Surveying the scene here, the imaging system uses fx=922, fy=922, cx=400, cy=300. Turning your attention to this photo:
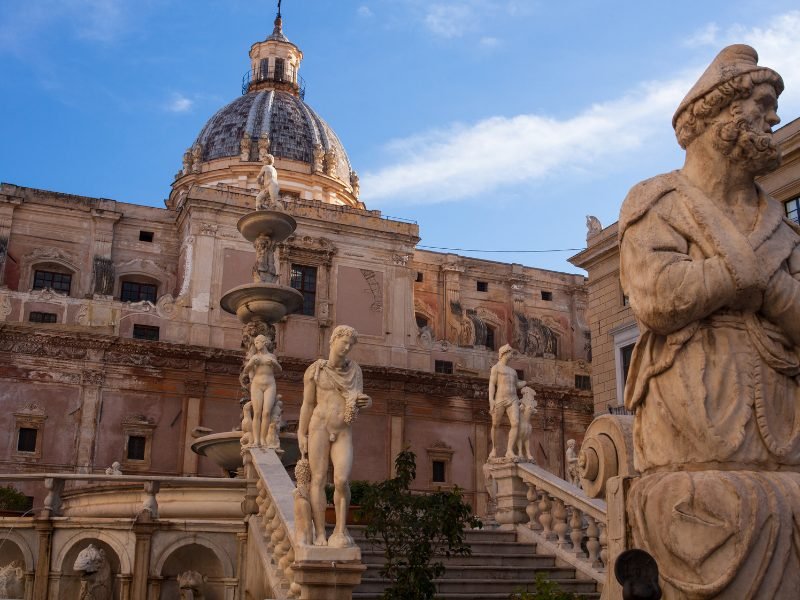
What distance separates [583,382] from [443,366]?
635cm

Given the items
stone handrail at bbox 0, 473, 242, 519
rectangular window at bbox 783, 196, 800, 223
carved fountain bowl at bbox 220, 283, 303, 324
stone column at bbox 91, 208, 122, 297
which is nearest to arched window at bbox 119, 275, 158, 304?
stone column at bbox 91, 208, 122, 297

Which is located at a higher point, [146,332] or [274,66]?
[274,66]

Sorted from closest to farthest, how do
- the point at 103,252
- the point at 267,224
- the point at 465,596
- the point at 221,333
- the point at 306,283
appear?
the point at 465,596, the point at 267,224, the point at 221,333, the point at 103,252, the point at 306,283

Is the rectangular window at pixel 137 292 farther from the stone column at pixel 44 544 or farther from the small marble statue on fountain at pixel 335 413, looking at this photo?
the small marble statue on fountain at pixel 335 413

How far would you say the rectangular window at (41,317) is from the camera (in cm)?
2978

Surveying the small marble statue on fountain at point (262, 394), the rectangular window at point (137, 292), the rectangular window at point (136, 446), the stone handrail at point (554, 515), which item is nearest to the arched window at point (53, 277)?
the rectangular window at point (137, 292)

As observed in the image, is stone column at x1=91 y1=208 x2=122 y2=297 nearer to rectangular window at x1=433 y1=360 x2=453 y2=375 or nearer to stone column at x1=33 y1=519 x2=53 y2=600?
rectangular window at x1=433 y1=360 x2=453 y2=375

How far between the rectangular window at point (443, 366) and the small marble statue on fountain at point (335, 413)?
26.2 meters

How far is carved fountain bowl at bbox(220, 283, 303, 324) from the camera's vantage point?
1580cm

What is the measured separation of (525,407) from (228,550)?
514 centimetres

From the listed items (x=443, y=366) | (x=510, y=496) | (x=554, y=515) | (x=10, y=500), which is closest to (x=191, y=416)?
(x=10, y=500)

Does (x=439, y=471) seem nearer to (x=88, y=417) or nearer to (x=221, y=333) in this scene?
(x=221, y=333)

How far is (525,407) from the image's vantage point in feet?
44.5

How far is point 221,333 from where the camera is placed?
3191 cm
